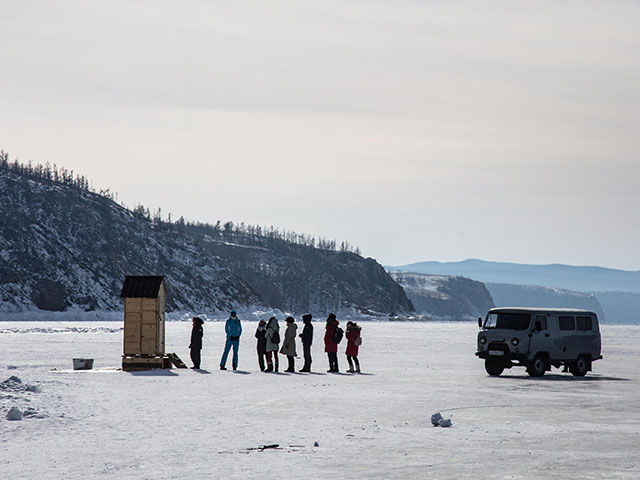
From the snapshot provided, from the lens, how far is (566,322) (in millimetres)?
32844

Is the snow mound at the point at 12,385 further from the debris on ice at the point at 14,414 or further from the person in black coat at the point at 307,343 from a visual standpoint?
the person in black coat at the point at 307,343

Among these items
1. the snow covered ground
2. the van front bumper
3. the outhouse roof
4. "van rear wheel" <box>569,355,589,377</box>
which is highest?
the outhouse roof

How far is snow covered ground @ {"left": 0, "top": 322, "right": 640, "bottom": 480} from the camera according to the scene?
12.9m

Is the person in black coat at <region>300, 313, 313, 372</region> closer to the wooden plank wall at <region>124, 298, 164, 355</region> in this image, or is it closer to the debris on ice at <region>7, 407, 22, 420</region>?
the wooden plank wall at <region>124, 298, 164, 355</region>

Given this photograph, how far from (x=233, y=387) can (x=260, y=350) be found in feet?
23.1

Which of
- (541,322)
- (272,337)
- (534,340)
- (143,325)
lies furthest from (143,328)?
(541,322)

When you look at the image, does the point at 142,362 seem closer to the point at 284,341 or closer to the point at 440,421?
the point at 284,341

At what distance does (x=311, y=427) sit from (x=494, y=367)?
16328mm

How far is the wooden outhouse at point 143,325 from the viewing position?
106 feet

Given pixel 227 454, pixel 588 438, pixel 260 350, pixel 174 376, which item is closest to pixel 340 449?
pixel 227 454

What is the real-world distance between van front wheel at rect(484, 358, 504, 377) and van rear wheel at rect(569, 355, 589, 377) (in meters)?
2.77

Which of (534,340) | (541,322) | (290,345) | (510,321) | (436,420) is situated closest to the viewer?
(436,420)

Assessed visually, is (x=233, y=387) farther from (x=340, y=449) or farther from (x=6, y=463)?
(x=6, y=463)

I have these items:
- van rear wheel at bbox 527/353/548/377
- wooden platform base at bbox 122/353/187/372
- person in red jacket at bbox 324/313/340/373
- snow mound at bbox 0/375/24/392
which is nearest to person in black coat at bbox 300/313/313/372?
person in red jacket at bbox 324/313/340/373
